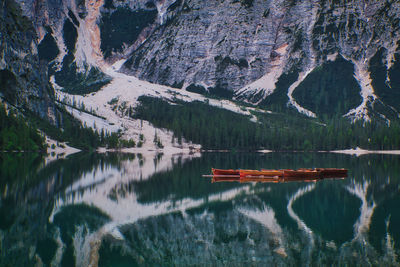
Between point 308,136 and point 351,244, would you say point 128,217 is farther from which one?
point 308,136

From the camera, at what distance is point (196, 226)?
2428 cm

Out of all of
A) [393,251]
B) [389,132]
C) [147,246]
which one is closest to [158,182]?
[147,246]

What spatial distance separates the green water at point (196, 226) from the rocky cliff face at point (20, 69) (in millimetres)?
117370

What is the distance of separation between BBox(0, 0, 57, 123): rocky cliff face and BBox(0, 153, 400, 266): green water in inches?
4621

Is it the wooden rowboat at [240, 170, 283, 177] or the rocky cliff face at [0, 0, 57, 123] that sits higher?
the rocky cliff face at [0, 0, 57, 123]

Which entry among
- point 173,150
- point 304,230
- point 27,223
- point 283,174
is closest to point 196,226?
point 304,230

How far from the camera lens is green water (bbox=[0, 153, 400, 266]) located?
18.1 metres

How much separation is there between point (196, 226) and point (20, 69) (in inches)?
5860

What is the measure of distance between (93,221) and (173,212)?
571 cm

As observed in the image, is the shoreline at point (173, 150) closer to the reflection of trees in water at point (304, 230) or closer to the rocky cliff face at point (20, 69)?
the rocky cliff face at point (20, 69)

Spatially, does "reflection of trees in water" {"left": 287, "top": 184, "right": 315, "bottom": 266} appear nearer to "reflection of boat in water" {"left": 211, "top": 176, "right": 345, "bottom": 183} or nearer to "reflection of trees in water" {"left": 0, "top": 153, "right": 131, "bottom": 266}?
"reflection of boat in water" {"left": 211, "top": 176, "right": 345, "bottom": 183}

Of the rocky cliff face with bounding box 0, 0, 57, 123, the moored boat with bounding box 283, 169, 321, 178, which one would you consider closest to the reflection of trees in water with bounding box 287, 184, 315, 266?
the moored boat with bounding box 283, 169, 321, 178

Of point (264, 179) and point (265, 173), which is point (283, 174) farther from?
point (264, 179)

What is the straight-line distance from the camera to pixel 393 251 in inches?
728
